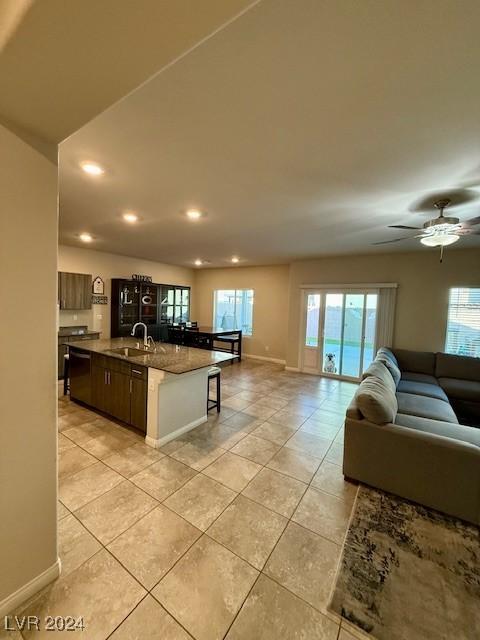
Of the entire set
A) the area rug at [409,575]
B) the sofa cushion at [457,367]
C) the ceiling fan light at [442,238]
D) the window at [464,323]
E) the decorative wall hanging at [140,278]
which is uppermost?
the ceiling fan light at [442,238]

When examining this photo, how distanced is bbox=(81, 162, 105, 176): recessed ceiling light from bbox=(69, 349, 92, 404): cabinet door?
7.53 feet

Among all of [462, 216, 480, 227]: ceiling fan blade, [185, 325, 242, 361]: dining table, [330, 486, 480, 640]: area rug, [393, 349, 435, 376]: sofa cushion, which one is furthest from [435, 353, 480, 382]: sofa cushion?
[185, 325, 242, 361]: dining table

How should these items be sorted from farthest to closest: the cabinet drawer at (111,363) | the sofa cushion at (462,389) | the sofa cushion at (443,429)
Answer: the sofa cushion at (462,389) → the cabinet drawer at (111,363) → the sofa cushion at (443,429)

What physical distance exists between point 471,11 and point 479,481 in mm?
2692

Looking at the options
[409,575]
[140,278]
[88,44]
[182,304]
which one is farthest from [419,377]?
[140,278]

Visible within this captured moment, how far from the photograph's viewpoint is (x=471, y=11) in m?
0.94

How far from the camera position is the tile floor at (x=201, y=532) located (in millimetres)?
1283

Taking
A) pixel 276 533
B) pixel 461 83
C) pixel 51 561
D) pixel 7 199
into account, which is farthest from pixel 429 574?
pixel 7 199

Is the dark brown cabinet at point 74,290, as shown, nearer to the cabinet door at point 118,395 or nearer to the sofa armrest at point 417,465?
the cabinet door at point 118,395

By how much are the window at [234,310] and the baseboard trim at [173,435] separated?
4.44 metres

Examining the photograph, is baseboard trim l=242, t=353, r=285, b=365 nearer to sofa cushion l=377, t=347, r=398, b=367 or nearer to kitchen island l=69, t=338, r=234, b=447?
sofa cushion l=377, t=347, r=398, b=367

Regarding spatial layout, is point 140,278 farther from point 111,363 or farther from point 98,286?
point 111,363

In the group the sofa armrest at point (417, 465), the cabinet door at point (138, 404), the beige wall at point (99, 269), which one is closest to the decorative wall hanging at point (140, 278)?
the beige wall at point (99, 269)

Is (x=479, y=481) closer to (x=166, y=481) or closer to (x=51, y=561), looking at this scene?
(x=166, y=481)
